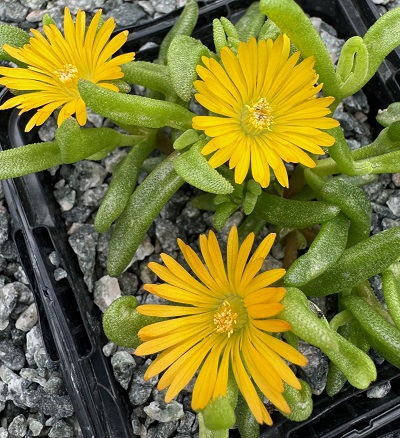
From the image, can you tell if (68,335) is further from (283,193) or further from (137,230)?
(283,193)

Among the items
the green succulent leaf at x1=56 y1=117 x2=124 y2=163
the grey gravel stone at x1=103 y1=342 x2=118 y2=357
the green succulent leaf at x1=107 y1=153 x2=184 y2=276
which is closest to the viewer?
the green succulent leaf at x1=56 y1=117 x2=124 y2=163

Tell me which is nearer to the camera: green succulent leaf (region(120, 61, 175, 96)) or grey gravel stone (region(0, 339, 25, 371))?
green succulent leaf (region(120, 61, 175, 96))

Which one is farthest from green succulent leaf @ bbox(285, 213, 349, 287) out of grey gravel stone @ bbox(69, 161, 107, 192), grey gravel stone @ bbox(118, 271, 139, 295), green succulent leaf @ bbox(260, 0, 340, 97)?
grey gravel stone @ bbox(69, 161, 107, 192)

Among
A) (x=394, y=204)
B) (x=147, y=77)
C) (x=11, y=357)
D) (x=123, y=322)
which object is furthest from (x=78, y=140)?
(x=394, y=204)

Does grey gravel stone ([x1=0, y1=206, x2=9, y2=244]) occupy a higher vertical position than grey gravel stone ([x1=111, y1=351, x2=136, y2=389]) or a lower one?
higher

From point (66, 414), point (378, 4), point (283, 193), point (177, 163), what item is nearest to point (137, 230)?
point (177, 163)

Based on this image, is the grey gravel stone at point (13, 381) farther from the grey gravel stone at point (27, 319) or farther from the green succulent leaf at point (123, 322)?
the green succulent leaf at point (123, 322)

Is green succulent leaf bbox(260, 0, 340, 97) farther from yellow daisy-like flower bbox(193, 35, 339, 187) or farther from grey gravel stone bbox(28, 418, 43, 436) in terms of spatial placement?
grey gravel stone bbox(28, 418, 43, 436)
